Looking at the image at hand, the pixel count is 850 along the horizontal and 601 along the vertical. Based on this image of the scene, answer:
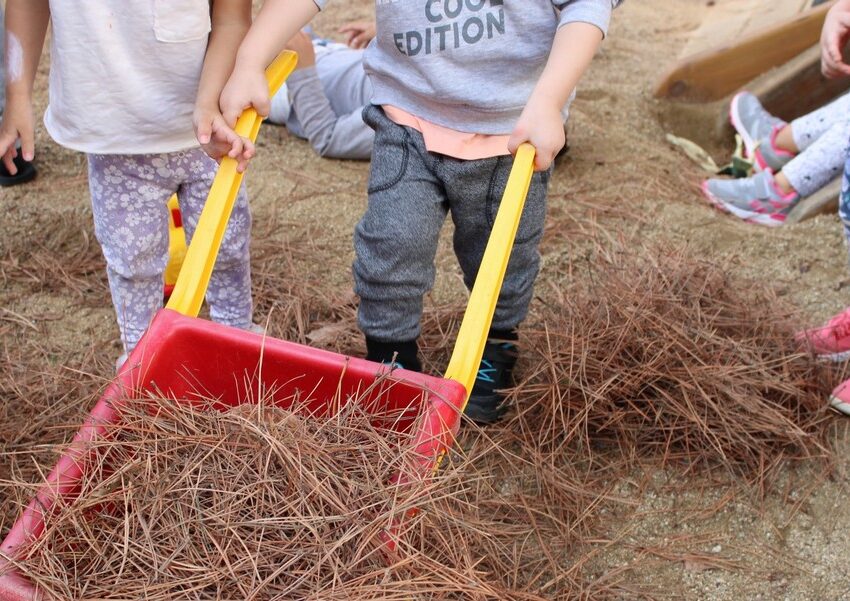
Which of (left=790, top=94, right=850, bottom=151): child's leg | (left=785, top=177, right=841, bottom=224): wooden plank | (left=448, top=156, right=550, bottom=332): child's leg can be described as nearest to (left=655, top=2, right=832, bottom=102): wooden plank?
(left=790, top=94, right=850, bottom=151): child's leg

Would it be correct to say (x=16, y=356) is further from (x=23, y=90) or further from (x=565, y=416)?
(x=565, y=416)

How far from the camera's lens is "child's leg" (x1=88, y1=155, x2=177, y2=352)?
5.58 ft

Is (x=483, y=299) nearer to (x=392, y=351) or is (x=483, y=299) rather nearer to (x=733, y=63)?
(x=392, y=351)

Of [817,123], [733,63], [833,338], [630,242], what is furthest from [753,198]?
[833,338]

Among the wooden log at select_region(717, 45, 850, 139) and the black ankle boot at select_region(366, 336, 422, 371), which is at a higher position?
the black ankle boot at select_region(366, 336, 422, 371)

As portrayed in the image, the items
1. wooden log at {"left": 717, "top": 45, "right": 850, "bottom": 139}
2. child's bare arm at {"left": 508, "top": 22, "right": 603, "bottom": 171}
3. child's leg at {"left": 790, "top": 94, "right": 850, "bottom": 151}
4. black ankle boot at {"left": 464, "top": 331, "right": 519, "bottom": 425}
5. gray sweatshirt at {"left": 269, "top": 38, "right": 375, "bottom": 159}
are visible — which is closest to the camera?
child's bare arm at {"left": 508, "top": 22, "right": 603, "bottom": 171}

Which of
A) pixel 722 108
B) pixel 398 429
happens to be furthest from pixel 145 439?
pixel 722 108

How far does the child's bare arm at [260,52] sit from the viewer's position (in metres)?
1.42

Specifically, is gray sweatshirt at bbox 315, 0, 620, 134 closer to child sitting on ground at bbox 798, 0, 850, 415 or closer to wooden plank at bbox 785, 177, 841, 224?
child sitting on ground at bbox 798, 0, 850, 415

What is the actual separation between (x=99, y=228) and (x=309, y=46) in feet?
4.82

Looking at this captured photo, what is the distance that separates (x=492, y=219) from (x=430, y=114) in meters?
0.21

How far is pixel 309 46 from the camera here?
302cm

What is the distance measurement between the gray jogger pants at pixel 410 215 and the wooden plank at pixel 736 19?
2357mm

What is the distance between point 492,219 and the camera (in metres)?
1.64
